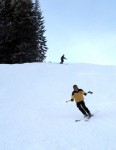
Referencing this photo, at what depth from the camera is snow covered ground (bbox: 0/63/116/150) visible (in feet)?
36.2

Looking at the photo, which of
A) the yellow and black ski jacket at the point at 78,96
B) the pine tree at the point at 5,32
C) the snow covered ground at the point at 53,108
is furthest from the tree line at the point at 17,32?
the yellow and black ski jacket at the point at 78,96

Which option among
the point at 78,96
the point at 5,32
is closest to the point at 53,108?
the point at 78,96

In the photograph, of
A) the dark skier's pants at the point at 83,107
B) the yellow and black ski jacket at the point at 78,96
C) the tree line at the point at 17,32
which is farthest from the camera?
the tree line at the point at 17,32

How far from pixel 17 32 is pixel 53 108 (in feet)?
109

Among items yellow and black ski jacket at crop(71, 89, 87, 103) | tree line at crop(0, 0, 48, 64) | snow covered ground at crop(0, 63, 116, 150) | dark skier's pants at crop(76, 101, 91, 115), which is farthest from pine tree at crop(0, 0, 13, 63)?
dark skier's pants at crop(76, 101, 91, 115)

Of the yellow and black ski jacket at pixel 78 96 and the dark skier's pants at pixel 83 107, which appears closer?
the dark skier's pants at pixel 83 107

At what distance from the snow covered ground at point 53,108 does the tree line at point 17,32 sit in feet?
48.1

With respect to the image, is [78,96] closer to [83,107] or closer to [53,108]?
[83,107]

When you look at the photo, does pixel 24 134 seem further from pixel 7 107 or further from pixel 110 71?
pixel 110 71

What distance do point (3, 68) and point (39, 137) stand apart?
21403mm

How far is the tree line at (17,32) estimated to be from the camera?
4794cm

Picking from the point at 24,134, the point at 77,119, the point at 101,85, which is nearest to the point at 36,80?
the point at 101,85

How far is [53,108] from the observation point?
17688 mm

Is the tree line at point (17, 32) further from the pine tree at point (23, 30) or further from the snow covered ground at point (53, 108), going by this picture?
the snow covered ground at point (53, 108)
